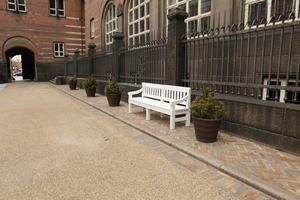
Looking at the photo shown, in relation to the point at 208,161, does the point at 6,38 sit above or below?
above

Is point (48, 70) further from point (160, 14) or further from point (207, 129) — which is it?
point (207, 129)

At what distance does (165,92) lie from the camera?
6.47 m

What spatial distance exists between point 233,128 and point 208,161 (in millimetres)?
1720

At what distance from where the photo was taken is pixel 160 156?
3.85 meters

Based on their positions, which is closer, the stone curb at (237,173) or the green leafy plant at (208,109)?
the stone curb at (237,173)

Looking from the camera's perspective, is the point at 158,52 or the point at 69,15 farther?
the point at 69,15

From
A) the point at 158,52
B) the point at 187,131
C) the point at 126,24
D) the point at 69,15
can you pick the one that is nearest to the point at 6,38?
the point at 69,15

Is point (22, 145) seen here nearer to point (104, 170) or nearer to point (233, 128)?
point (104, 170)

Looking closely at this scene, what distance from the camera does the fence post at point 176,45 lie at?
20.1ft

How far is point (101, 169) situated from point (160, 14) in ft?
31.7

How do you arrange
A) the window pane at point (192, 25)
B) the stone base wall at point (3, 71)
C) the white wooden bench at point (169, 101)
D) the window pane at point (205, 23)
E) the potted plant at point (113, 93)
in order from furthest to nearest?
the stone base wall at point (3, 71), the window pane at point (192, 25), the potted plant at point (113, 93), the window pane at point (205, 23), the white wooden bench at point (169, 101)

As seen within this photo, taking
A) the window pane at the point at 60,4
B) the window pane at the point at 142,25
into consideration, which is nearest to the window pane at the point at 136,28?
the window pane at the point at 142,25

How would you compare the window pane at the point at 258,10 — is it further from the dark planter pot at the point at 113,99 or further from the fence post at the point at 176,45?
the dark planter pot at the point at 113,99

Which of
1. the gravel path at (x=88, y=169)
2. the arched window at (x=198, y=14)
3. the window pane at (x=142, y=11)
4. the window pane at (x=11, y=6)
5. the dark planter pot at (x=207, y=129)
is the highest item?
the window pane at (x=11, y=6)
